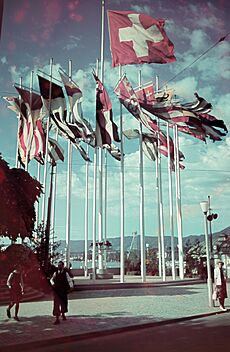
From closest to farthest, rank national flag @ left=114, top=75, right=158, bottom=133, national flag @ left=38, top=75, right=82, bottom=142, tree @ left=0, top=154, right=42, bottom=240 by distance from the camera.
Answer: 1. tree @ left=0, top=154, right=42, bottom=240
2. national flag @ left=38, top=75, right=82, bottom=142
3. national flag @ left=114, top=75, right=158, bottom=133

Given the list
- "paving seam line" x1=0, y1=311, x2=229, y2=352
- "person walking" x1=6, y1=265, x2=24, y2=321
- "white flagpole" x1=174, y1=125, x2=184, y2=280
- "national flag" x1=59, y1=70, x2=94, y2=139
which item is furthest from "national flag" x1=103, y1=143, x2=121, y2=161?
"person walking" x1=6, y1=265, x2=24, y2=321

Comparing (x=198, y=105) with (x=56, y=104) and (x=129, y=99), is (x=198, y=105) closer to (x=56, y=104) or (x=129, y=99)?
(x=129, y=99)

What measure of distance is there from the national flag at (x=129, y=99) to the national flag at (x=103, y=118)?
0.93m

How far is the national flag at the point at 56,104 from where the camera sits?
62.4 ft

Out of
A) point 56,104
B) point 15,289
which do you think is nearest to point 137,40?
point 56,104

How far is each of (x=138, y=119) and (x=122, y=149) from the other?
1.81 m

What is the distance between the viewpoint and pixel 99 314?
1032cm

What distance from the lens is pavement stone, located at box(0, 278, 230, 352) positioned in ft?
24.5

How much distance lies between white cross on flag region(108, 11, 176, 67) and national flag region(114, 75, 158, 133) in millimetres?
1761

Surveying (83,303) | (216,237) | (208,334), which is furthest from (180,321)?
(216,237)

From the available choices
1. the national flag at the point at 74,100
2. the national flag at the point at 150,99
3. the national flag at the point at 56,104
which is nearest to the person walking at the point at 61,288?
the national flag at the point at 56,104

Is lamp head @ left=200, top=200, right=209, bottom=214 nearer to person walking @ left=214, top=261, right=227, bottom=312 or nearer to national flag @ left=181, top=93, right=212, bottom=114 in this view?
person walking @ left=214, top=261, right=227, bottom=312

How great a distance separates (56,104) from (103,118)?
2350 millimetres

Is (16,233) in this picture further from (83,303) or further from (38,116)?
(38,116)
